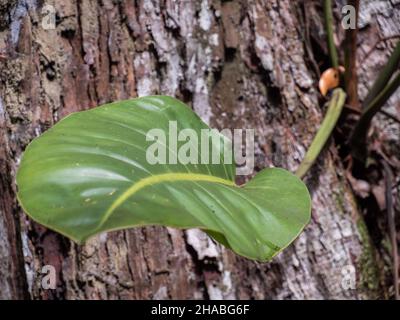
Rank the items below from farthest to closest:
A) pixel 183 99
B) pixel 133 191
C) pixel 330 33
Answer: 1. pixel 330 33
2. pixel 183 99
3. pixel 133 191

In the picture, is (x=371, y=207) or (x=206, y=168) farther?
(x=371, y=207)

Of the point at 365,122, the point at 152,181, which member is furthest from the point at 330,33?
the point at 152,181

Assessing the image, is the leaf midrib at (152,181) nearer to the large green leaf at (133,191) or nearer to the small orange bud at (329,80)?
the large green leaf at (133,191)

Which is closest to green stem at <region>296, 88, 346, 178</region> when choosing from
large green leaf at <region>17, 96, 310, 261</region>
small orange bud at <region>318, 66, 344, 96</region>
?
small orange bud at <region>318, 66, 344, 96</region>

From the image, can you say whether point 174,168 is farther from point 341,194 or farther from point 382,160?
point 382,160

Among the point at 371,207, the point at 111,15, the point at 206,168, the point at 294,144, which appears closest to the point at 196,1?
the point at 111,15

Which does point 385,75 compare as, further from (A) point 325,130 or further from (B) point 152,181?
(B) point 152,181
